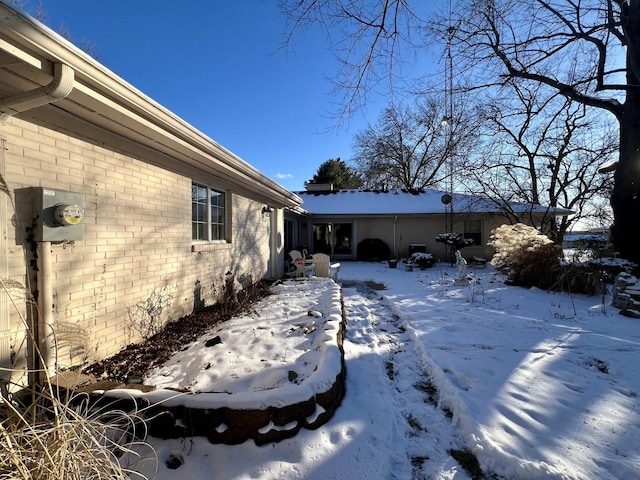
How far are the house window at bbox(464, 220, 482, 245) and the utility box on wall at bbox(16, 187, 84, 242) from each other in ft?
50.4

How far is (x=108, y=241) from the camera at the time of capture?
3207 millimetres

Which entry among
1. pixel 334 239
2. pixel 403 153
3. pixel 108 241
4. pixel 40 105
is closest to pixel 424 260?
pixel 334 239

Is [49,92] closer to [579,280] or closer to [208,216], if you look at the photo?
[208,216]

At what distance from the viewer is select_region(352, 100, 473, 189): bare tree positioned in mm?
23812

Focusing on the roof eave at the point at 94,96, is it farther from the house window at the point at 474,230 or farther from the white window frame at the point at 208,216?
the house window at the point at 474,230

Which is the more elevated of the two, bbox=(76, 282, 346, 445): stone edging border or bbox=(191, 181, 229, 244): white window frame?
bbox=(191, 181, 229, 244): white window frame

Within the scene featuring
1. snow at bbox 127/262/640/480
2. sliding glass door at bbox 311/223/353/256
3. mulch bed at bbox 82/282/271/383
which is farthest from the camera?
sliding glass door at bbox 311/223/353/256

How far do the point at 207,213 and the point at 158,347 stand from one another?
269 centimetres

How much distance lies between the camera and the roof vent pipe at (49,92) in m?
2.04

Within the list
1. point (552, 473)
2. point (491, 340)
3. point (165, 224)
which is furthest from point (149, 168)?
point (491, 340)

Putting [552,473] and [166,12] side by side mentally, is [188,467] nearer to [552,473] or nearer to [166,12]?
[552,473]

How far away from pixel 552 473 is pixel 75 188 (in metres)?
4.49

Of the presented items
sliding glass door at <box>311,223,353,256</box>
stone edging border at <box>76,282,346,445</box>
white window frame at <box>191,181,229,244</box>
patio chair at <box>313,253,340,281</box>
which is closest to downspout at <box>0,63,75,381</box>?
stone edging border at <box>76,282,346,445</box>

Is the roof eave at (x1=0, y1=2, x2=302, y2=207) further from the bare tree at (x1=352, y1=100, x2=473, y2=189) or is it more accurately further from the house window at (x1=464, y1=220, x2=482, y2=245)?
the bare tree at (x1=352, y1=100, x2=473, y2=189)
